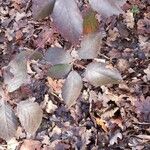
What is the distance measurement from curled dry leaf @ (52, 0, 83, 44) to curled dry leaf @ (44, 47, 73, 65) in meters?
0.20

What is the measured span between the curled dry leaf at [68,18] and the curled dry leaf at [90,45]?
170 mm

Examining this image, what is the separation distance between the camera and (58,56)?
85 centimetres

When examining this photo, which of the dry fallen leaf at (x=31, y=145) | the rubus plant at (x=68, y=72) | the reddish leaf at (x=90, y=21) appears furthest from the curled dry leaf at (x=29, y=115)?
the dry fallen leaf at (x=31, y=145)

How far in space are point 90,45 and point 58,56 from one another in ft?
0.30

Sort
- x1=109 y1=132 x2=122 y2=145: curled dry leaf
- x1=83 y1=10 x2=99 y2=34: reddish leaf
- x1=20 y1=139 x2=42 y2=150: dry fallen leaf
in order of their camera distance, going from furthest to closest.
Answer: x1=20 y1=139 x2=42 y2=150: dry fallen leaf → x1=109 y1=132 x2=122 y2=145: curled dry leaf → x1=83 y1=10 x2=99 y2=34: reddish leaf

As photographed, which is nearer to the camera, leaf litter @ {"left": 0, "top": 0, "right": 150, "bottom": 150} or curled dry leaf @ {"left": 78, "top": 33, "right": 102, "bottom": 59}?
curled dry leaf @ {"left": 78, "top": 33, "right": 102, "bottom": 59}

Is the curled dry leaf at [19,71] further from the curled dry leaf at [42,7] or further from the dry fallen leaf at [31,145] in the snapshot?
the dry fallen leaf at [31,145]

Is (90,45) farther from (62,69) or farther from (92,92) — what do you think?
(92,92)

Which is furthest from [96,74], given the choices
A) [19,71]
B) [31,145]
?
[31,145]

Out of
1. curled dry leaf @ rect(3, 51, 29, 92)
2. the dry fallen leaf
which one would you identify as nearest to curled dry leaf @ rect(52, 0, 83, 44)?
curled dry leaf @ rect(3, 51, 29, 92)

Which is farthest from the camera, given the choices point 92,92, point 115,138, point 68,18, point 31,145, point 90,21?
point 92,92

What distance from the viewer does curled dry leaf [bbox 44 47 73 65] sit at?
83 cm

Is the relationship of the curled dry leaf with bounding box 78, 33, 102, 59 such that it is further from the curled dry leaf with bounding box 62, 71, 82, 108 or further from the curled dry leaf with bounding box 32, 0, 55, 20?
the curled dry leaf with bounding box 32, 0, 55, 20

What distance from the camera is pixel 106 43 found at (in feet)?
9.63
